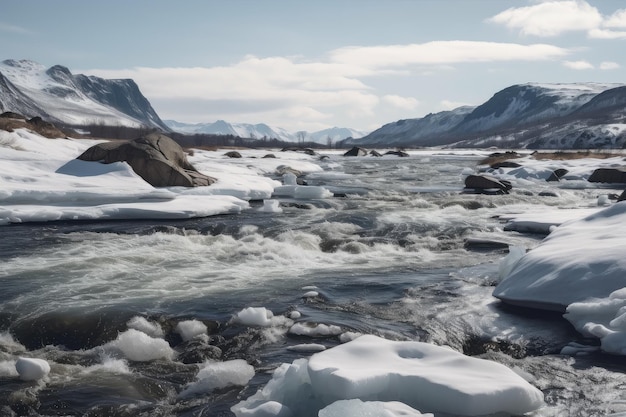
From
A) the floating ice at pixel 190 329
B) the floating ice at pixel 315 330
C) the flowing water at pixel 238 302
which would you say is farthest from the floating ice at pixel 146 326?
the floating ice at pixel 315 330

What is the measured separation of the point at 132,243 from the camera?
1349 centimetres

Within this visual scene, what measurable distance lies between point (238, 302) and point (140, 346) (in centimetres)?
220

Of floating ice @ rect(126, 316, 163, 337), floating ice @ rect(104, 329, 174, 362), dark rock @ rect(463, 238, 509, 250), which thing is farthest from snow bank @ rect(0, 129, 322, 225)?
floating ice @ rect(104, 329, 174, 362)

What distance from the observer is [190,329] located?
7910 millimetres

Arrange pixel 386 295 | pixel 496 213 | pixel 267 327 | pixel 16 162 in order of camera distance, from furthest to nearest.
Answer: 1. pixel 16 162
2. pixel 496 213
3. pixel 386 295
4. pixel 267 327

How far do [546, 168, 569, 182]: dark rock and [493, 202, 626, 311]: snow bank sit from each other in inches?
1007

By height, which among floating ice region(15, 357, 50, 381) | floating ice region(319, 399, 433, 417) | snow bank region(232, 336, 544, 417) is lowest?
floating ice region(15, 357, 50, 381)

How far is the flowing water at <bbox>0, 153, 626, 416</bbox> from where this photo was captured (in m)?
6.09

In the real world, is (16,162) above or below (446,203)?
above

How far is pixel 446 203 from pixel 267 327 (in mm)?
14638

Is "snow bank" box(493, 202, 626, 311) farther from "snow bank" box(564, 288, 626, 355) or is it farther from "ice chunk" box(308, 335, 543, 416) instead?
"ice chunk" box(308, 335, 543, 416)

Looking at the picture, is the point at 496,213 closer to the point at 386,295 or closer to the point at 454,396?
the point at 386,295

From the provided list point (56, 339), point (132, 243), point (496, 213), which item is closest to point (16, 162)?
point (132, 243)

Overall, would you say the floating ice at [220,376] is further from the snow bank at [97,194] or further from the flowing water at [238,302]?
the snow bank at [97,194]
